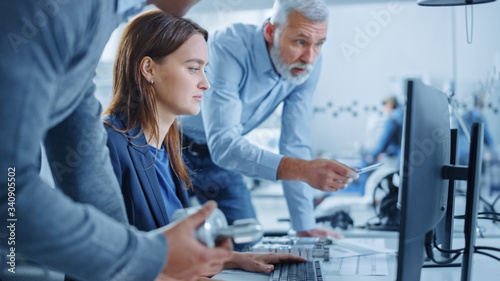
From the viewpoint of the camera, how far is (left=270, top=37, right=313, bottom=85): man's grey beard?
1972 mm

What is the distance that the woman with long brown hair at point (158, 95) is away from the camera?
1319 millimetres

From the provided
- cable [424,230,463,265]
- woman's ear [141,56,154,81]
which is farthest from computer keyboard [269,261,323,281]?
woman's ear [141,56,154,81]

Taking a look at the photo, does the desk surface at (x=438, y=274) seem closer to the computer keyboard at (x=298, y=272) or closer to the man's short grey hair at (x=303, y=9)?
the computer keyboard at (x=298, y=272)

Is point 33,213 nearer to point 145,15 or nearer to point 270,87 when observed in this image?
point 145,15

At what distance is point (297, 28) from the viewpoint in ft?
6.33

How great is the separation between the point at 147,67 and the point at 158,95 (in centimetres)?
9

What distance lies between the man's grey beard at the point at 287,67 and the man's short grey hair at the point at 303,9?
90 millimetres

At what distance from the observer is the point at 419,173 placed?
846mm

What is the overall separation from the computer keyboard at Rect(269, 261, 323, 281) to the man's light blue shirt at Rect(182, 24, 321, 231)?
496 millimetres

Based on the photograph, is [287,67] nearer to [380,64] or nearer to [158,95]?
[158,95]

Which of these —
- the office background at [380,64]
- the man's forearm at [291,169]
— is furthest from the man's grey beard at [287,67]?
the office background at [380,64]

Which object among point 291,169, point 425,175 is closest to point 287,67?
point 291,169

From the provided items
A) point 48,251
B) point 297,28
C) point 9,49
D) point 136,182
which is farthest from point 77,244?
point 297,28

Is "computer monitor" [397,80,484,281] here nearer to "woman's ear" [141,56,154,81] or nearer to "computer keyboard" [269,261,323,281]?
"computer keyboard" [269,261,323,281]
